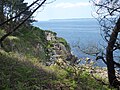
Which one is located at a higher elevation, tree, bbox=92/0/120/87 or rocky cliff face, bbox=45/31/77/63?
tree, bbox=92/0/120/87

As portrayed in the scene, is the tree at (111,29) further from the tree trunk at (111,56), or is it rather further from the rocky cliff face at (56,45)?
the rocky cliff face at (56,45)

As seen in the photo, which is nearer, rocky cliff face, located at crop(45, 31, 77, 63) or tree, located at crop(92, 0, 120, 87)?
tree, located at crop(92, 0, 120, 87)

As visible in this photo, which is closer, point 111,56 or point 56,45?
point 111,56

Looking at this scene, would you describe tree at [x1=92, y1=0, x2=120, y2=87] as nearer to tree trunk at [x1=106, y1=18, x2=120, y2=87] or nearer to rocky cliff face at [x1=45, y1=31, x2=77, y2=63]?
tree trunk at [x1=106, y1=18, x2=120, y2=87]

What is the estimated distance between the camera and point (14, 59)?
1056 centimetres

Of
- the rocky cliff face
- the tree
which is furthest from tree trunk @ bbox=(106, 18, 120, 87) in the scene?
the rocky cliff face

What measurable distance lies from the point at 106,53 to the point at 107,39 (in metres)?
0.51

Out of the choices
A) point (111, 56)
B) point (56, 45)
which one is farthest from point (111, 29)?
point (56, 45)

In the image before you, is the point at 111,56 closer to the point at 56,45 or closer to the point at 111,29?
the point at 111,29

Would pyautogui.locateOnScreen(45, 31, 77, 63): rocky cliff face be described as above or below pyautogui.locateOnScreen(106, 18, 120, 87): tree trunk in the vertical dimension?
below

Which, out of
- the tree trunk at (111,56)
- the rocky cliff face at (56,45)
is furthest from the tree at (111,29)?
the rocky cliff face at (56,45)

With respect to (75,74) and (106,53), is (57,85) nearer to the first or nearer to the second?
(75,74)

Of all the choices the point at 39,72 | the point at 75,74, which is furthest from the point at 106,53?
the point at 39,72

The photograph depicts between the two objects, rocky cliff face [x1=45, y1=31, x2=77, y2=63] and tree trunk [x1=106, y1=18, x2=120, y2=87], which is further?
rocky cliff face [x1=45, y1=31, x2=77, y2=63]
